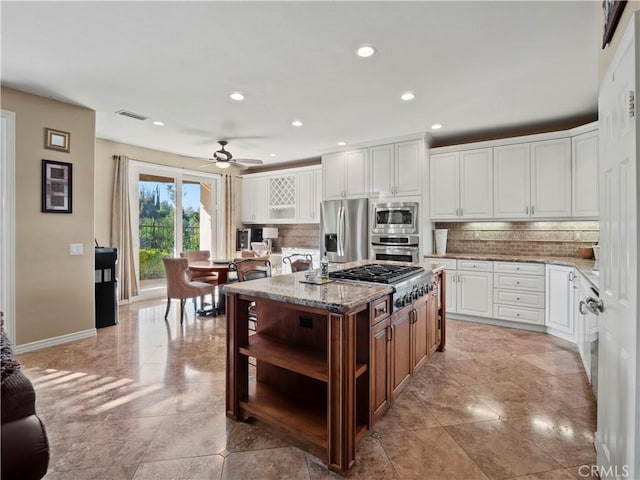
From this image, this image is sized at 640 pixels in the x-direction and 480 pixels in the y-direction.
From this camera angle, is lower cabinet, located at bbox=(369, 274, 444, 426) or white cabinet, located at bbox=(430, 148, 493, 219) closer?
lower cabinet, located at bbox=(369, 274, 444, 426)

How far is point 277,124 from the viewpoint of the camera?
171 inches

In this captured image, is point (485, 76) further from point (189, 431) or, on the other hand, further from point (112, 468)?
point (112, 468)

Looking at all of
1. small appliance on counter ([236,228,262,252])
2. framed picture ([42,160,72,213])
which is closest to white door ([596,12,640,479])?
framed picture ([42,160,72,213])

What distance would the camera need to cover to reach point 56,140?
138 inches

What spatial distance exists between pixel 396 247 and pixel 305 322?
10.2 ft

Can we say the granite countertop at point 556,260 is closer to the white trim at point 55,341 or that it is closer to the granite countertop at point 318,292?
the granite countertop at point 318,292

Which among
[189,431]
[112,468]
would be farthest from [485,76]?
[112,468]

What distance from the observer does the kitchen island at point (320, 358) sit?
165 cm

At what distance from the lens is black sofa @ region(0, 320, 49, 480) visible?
1.00m

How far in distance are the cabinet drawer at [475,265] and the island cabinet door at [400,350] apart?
2.38 m

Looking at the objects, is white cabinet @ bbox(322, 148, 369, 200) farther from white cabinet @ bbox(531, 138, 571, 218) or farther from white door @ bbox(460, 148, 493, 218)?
white cabinet @ bbox(531, 138, 571, 218)

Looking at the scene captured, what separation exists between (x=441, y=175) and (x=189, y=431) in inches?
174

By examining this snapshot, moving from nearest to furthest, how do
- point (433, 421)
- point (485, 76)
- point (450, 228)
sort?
1. point (433, 421)
2. point (485, 76)
3. point (450, 228)

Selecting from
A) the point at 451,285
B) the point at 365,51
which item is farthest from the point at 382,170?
the point at 365,51
